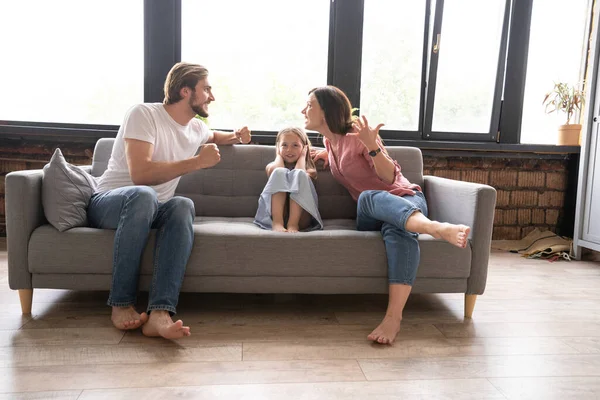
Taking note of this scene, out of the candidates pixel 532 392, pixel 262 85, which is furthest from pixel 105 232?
pixel 262 85

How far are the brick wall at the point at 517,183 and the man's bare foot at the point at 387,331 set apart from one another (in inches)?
82.0

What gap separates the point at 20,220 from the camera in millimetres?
1869

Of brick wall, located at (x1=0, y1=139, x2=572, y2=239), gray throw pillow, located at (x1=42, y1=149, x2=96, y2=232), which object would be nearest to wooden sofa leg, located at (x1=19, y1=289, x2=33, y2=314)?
gray throw pillow, located at (x1=42, y1=149, x2=96, y2=232)

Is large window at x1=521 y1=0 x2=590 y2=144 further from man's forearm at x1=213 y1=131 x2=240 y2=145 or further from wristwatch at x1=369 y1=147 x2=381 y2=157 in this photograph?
man's forearm at x1=213 y1=131 x2=240 y2=145

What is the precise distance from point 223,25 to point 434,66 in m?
1.68

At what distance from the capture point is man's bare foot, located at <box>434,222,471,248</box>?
173 centimetres

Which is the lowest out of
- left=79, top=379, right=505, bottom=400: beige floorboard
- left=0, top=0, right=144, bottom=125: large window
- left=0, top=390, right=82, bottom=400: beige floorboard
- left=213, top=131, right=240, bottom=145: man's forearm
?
left=0, top=390, right=82, bottom=400: beige floorboard

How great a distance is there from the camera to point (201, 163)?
1944 millimetres

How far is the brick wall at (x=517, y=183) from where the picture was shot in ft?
12.2

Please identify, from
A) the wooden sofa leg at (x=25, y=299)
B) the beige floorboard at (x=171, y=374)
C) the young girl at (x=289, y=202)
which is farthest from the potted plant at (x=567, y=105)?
the wooden sofa leg at (x=25, y=299)

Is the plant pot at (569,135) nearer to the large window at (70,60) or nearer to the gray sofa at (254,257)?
the gray sofa at (254,257)

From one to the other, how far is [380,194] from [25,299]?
1.59 meters

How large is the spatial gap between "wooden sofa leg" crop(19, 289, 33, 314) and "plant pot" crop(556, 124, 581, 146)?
3804mm

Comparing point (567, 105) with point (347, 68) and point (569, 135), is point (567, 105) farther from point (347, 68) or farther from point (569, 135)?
point (347, 68)
